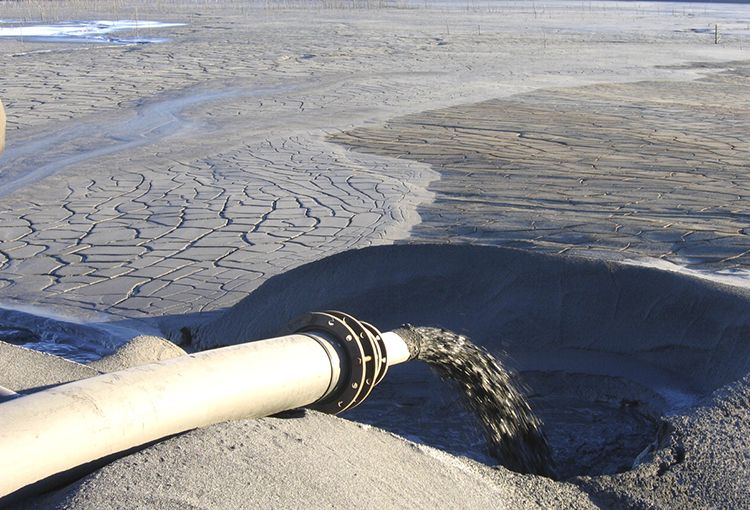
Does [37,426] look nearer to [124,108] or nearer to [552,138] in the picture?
[552,138]

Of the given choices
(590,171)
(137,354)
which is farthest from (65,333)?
(590,171)

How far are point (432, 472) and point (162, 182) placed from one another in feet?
19.3

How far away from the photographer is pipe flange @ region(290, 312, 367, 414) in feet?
10.2

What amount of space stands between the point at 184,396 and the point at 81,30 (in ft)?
85.9

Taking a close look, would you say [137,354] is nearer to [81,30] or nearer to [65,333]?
[65,333]

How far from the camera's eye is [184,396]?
264 cm

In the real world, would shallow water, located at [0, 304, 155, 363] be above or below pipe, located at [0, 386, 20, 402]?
below

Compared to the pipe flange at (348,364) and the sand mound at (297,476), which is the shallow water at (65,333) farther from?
the sand mound at (297,476)

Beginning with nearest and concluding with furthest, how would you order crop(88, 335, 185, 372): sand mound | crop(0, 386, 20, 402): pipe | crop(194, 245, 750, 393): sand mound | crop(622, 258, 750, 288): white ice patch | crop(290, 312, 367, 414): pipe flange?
crop(0, 386, 20, 402): pipe, crop(290, 312, 367, 414): pipe flange, crop(88, 335, 185, 372): sand mound, crop(194, 245, 750, 393): sand mound, crop(622, 258, 750, 288): white ice patch

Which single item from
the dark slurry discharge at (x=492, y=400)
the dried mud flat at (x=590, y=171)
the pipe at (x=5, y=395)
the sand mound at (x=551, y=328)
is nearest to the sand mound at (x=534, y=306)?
the sand mound at (x=551, y=328)

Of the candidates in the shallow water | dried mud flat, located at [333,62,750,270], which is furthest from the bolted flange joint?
dried mud flat, located at [333,62,750,270]

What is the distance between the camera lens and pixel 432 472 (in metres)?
2.92

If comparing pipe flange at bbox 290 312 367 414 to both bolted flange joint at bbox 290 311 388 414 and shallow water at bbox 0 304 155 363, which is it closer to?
bolted flange joint at bbox 290 311 388 414

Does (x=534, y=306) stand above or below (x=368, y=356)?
below
